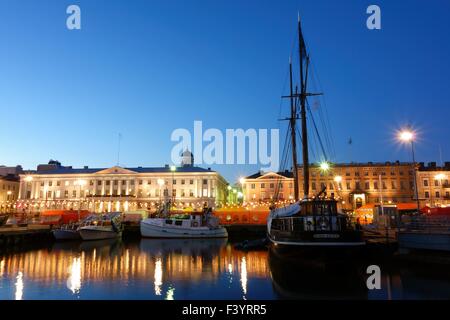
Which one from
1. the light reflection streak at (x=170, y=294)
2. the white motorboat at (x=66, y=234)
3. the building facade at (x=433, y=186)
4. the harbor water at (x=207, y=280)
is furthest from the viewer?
the building facade at (x=433, y=186)

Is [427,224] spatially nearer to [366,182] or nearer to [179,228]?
[179,228]

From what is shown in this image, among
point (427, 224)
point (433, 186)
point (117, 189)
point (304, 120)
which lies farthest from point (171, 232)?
point (433, 186)

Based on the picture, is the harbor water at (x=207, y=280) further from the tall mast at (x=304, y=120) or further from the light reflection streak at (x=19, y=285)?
the tall mast at (x=304, y=120)

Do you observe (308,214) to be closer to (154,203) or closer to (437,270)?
(437,270)

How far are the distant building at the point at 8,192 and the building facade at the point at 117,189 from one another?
4.16 m

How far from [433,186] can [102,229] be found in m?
88.9

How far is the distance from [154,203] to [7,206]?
5240cm

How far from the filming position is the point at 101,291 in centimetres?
1973

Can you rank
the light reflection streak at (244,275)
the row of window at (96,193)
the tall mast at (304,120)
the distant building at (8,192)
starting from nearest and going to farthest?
the light reflection streak at (244,275)
the tall mast at (304,120)
the row of window at (96,193)
the distant building at (8,192)

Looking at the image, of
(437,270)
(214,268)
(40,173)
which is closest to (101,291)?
(214,268)

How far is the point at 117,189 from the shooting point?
118562 millimetres

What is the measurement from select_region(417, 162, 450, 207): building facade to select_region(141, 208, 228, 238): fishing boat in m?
66.2

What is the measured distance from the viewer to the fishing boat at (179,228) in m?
57.7

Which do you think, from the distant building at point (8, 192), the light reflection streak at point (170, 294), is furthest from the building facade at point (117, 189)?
the light reflection streak at point (170, 294)
